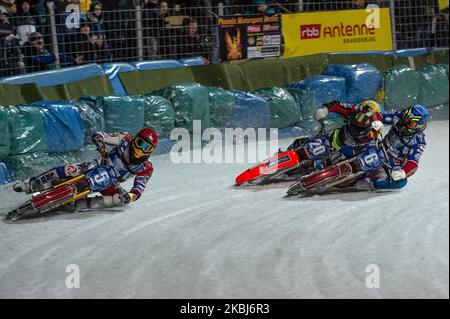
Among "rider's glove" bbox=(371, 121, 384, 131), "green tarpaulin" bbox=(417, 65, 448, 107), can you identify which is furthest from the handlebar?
"green tarpaulin" bbox=(417, 65, 448, 107)

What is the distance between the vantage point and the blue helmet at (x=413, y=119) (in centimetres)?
961

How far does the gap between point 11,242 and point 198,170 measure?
4185mm

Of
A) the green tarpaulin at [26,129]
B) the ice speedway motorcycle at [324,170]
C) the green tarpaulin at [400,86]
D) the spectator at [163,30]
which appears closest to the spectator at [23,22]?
the green tarpaulin at [26,129]

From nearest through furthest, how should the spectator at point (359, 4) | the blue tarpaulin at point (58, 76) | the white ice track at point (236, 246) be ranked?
the white ice track at point (236, 246), the blue tarpaulin at point (58, 76), the spectator at point (359, 4)

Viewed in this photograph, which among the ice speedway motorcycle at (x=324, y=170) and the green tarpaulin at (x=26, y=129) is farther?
the green tarpaulin at (x=26, y=129)

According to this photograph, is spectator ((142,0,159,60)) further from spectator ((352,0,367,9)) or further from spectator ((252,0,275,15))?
spectator ((352,0,367,9))

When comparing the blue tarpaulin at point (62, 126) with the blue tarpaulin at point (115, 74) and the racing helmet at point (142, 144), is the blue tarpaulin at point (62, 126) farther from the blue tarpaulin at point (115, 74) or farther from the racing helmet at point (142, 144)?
the racing helmet at point (142, 144)

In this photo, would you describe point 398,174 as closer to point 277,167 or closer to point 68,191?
point 277,167

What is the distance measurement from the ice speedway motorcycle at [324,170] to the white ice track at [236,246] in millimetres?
204

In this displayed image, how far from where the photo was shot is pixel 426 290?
19.8 feet

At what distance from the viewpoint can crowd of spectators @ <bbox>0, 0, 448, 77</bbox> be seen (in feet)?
39.3

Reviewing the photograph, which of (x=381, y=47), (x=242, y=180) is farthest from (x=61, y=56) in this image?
(x=381, y=47)

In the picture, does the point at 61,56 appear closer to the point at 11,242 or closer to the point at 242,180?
the point at 242,180

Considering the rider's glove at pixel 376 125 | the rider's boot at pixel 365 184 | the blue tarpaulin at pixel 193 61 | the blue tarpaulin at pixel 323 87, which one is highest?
the blue tarpaulin at pixel 193 61
